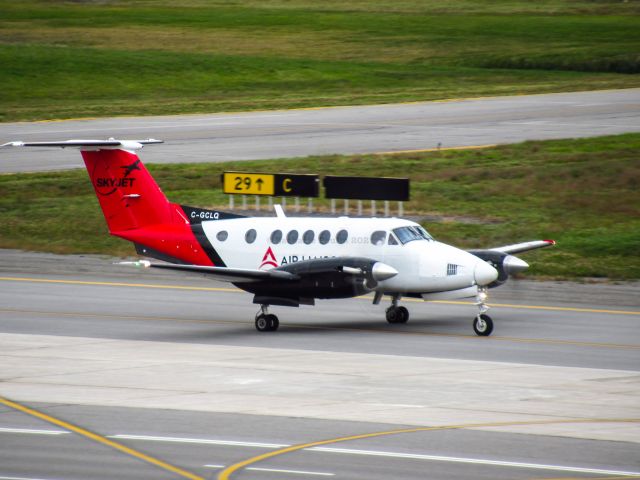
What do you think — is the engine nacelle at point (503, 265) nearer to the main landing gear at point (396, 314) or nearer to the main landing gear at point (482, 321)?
the main landing gear at point (482, 321)

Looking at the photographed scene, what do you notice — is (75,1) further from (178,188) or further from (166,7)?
(178,188)

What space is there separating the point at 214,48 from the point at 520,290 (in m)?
64.7

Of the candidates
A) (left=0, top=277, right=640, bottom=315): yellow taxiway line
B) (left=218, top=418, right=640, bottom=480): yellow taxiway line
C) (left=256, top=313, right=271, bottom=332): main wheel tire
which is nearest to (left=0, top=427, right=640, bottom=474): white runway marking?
(left=218, top=418, right=640, bottom=480): yellow taxiway line

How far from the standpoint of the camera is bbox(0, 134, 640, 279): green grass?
120 ft

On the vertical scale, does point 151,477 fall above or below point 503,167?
below

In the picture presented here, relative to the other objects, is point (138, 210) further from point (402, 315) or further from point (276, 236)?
point (402, 315)

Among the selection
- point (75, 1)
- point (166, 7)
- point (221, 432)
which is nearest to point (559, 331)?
point (221, 432)

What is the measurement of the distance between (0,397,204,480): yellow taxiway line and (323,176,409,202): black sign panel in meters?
19.6

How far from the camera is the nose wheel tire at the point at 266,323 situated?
2719cm

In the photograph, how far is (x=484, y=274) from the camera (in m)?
25.8

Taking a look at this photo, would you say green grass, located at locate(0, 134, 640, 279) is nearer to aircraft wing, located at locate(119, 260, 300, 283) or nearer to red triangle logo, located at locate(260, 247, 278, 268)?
red triangle logo, located at locate(260, 247, 278, 268)

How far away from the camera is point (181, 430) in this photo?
17.8 m

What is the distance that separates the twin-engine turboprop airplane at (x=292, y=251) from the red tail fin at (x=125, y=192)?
0.9 inches

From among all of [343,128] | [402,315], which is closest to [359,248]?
[402,315]
